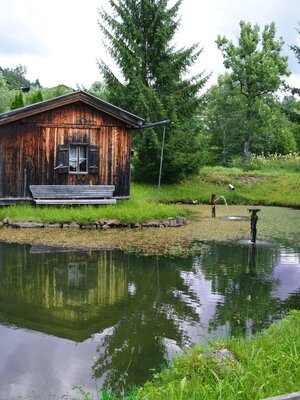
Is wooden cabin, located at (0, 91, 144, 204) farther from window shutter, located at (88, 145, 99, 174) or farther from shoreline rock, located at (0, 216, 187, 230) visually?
shoreline rock, located at (0, 216, 187, 230)

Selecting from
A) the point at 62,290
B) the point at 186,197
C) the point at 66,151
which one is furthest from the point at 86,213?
the point at 186,197

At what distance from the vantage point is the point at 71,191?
57.6 feet

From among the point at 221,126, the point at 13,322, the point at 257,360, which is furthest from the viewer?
the point at 221,126

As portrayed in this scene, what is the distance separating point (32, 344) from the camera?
608cm

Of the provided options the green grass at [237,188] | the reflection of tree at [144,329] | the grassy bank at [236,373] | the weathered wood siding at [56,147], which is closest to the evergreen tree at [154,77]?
the green grass at [237,188]

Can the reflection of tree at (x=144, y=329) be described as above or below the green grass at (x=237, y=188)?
below

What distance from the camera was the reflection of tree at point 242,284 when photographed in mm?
7172

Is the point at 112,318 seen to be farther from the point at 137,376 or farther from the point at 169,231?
the point at 169,231

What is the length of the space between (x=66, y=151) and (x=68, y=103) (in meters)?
1.70

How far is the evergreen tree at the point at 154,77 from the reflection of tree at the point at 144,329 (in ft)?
51.1

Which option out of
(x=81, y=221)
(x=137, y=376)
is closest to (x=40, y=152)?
(x=81, y=221)

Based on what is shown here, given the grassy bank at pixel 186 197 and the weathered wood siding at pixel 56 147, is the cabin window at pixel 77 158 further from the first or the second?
the grassy bank at pixel 186 197

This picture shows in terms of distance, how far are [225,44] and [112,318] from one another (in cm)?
3360

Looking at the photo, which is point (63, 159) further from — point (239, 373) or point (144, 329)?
point (239, 373)
